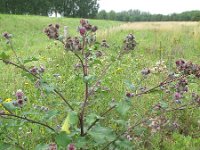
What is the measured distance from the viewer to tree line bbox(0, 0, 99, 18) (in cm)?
4893

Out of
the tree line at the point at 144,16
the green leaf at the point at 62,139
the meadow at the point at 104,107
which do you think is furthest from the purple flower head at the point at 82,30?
the tree line at the point at 144,16

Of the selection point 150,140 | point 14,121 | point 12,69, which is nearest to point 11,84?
point 12,69

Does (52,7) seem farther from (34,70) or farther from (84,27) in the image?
(84,27)

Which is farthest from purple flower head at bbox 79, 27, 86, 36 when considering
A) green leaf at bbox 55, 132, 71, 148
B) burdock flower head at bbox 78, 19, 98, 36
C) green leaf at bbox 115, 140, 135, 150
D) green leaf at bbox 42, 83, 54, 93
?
green leaf at bbox 115, 140, 135, 150

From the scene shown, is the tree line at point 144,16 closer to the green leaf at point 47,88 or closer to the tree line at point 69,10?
the tree line at point 69,10

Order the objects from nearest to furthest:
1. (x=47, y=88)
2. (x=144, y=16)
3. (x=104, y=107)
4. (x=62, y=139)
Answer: (x=62, y=139), (x=47, y=88), (x=104, y=107), (x=144, y=16)

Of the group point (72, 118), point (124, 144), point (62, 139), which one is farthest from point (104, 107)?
point (72, 118)

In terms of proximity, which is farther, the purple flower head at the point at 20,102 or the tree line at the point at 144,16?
the tree line at the point at 144,16

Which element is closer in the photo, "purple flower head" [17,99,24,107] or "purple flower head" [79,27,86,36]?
"purple flower head" [79,27,86,36]

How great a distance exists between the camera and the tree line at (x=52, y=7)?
48.9 metres

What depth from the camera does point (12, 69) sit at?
8.48m

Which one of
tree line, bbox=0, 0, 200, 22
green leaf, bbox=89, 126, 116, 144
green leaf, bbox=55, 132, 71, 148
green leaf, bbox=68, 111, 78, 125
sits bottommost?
tree line, bbox=0, 0, 200, 22

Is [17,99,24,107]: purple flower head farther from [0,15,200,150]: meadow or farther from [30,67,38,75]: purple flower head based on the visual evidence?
[30,67,38,75]: purple flower head

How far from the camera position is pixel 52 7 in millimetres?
61969
